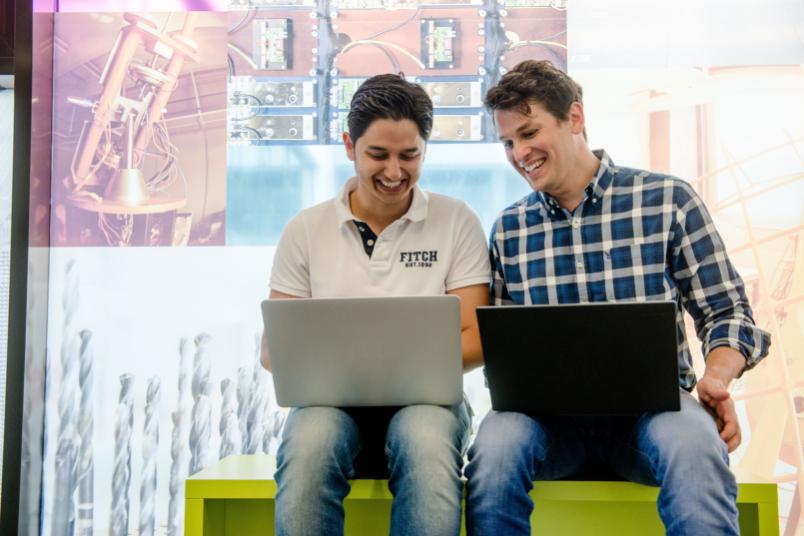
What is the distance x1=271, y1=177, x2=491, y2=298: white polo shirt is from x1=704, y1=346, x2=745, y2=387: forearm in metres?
0.43

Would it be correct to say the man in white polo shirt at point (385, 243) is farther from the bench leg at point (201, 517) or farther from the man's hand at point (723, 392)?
the man's hand at point (723, 392)

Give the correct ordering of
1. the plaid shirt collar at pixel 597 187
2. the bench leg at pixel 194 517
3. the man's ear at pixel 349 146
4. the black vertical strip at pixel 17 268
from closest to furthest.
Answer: the bench leg at pixel 194 517, the plaid shirt collar at pixel 597 187, the man's ear at pixel 349 146, the black vertical strip at pixel 17 268

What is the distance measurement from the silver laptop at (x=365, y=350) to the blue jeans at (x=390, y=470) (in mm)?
34

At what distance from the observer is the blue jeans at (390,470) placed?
1.16m

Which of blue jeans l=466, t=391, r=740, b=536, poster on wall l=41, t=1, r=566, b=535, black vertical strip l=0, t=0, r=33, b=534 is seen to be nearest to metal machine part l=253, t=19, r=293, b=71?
poster on wall l=41, t=1, r=566, b=535

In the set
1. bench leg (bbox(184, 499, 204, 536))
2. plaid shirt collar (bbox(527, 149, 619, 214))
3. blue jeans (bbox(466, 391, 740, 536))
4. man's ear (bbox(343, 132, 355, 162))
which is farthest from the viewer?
man's ear (bbox(343, 132, 355, 162))

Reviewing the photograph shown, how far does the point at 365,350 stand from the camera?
121 centimetres

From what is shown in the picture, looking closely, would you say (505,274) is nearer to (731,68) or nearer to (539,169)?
(539,169)

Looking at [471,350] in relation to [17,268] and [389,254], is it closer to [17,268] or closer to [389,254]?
[389,254]

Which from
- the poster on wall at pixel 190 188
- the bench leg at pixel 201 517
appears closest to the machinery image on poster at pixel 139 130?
the poster on wall at pixel 190 188

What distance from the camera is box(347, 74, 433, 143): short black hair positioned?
1509 millimetres

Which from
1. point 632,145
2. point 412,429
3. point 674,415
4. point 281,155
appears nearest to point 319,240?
point 412,429

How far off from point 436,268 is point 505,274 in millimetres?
138

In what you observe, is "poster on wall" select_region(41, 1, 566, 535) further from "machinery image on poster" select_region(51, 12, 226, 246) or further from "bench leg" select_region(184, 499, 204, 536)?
"bench leg" select_region(184, 499, 204, 536)
